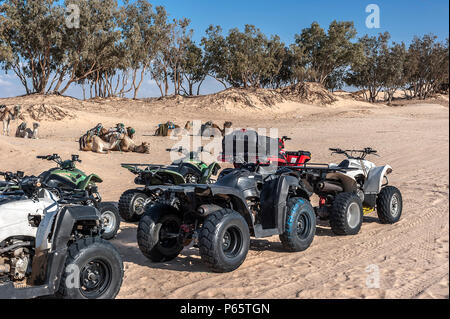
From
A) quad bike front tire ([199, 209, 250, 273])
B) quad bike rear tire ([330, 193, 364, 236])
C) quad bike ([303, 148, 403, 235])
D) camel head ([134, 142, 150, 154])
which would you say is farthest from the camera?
camel head ([134, 142, 150, 154])

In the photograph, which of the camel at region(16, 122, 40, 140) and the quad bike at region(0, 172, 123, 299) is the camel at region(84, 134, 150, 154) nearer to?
the camel at region(16, 122, 40, 140)

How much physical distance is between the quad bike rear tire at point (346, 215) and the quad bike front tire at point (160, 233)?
2.65 m

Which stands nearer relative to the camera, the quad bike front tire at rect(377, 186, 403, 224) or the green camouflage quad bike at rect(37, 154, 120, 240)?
the green camouflage quad bike at rect(37, 154, 120, 240)

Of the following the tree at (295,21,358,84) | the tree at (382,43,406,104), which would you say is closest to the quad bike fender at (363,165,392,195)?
the tree at (295,21,358,84)

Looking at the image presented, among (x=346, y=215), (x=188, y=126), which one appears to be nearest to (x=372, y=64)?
(x=188, y=126)

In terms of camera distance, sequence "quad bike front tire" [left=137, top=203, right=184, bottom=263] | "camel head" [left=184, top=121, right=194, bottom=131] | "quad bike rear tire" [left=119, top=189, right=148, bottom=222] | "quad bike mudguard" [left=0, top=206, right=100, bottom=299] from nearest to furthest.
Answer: "quad bike mudguard" [left=0, top=206, right=100, bottom=299] < "quad bike front tire" [left=137, top=203, right=184, bottom=263] < "quad bike rear tire" [left=119, top=189, right=148, bottom=222] < "camel head" [left=184, top=121, right=194, bottom=131]

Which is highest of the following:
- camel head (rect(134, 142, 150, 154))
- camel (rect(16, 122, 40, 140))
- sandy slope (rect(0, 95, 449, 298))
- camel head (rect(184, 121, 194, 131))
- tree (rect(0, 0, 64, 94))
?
tree (rect(0, 0, 64, 94))

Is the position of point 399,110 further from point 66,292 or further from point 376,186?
point 66,292

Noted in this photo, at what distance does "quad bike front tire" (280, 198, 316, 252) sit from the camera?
6281 mm

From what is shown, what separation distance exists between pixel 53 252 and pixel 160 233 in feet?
6.53

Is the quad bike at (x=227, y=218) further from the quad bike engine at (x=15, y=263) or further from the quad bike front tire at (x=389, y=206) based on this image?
the quad bike front tire at (x=389, y=206)

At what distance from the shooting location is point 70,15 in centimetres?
4034

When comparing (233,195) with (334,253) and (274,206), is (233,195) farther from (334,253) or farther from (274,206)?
(334,253)
